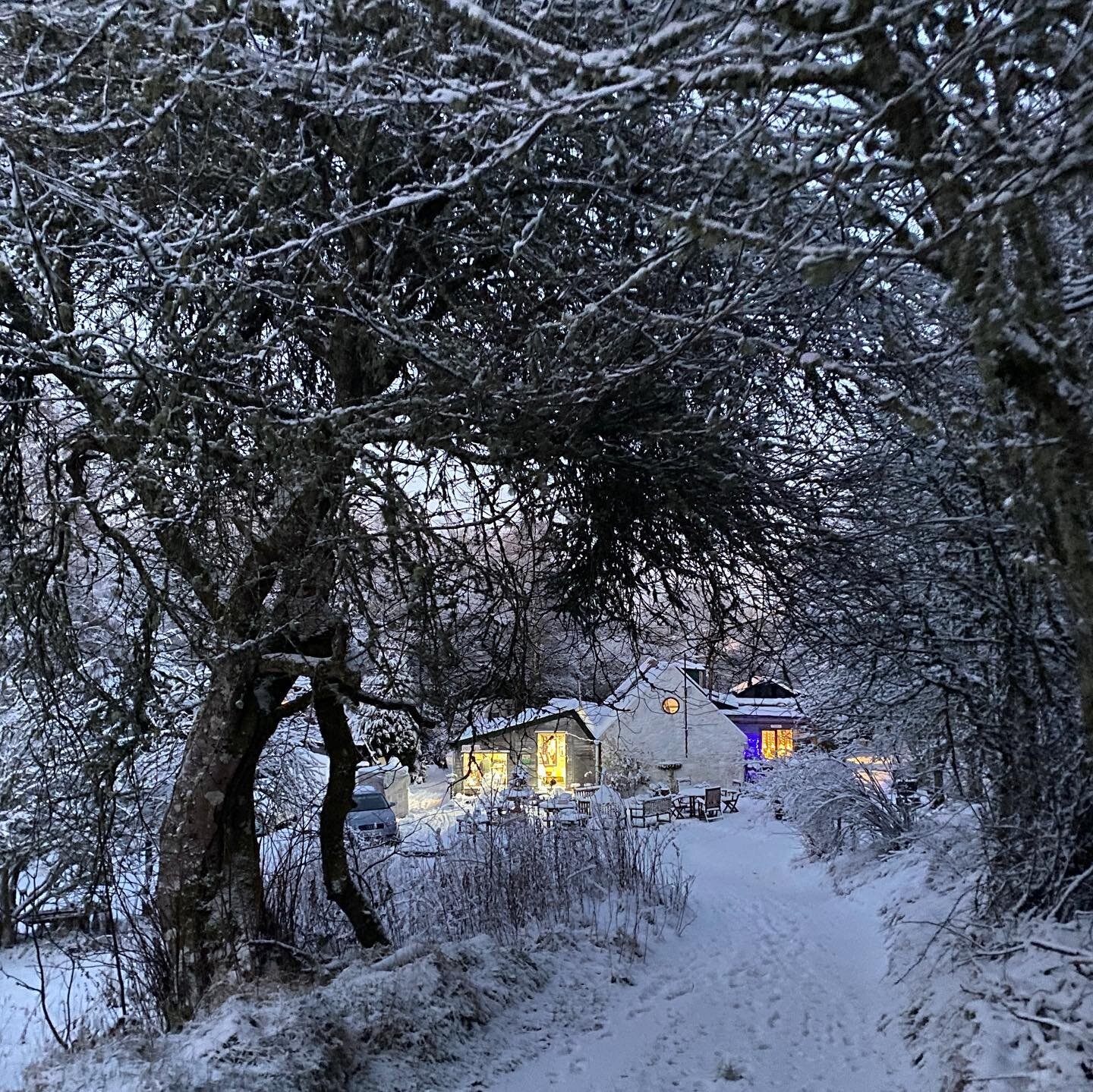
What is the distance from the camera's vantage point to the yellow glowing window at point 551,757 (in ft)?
94.8

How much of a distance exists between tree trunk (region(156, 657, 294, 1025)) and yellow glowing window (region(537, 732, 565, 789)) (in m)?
23.0

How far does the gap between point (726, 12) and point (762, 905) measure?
467 inches

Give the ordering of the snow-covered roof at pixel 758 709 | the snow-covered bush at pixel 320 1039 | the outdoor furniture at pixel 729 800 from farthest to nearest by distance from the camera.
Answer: the snow-covered roof at pixel 758 709
the outdoor furniture at pixel 729 800
the snow-covered bush at pixel 320 1039

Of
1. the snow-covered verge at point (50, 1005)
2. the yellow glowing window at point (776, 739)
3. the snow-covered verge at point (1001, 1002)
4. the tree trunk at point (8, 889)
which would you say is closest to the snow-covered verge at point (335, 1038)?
the snow-covered verge at point (50, 1005)

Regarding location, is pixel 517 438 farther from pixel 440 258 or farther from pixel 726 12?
pixel 726 12

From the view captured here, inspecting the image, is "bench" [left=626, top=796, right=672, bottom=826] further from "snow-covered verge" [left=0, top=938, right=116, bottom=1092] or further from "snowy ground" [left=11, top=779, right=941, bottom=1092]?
"snow-covered verge" [left=0, top=938, right=116, bottom=1092]

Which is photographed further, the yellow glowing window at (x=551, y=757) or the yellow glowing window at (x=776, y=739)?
the yellow glowing window at (x=776, y=739)

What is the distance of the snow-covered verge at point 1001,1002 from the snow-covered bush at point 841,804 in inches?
222

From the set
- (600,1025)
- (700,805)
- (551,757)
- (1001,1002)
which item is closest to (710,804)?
(700,805)

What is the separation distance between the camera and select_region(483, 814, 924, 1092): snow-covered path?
5.61m

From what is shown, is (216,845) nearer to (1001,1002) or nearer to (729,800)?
(1001,1002)

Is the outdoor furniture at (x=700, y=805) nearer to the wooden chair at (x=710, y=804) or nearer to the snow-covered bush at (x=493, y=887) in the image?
the wooden chair at (x=710, y=804)

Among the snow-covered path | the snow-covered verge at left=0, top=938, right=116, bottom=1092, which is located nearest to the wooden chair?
the snow-covered path

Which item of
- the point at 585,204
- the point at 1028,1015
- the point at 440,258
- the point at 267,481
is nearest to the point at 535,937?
the point at 1028,1015
